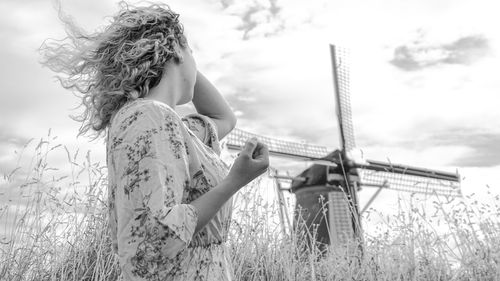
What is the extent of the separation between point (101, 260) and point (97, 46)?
2881 millimetres

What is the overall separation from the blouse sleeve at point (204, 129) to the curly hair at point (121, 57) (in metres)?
0.27

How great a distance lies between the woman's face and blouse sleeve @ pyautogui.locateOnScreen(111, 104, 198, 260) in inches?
10.3

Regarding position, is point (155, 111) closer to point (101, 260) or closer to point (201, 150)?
point (201, 150)

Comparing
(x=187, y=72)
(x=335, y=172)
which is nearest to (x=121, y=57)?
(x=187, y=72)

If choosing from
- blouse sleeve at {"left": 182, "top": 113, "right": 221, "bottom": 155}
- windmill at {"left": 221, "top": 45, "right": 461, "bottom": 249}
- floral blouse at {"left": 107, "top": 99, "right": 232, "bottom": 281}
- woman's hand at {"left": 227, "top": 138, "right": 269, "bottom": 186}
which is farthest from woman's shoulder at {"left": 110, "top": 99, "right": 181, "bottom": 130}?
windmill at {"left": 221, "top": 45, "right": 461, "bottom": 249}

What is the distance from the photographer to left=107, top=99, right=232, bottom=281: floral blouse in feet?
4.08

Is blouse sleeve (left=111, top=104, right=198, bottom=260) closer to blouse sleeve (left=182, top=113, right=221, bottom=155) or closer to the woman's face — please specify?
the woman's face

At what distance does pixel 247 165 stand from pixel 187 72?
1.26 feet

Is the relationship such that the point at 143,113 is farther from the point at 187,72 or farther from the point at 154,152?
the point at 187,72

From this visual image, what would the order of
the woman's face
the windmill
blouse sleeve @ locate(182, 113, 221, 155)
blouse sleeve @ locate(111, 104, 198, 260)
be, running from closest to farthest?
blouse sleeve @ locate(111, 104, 198, 260) < the woman's face < blouse sleeve @ locate(182, 113, 221, 155) < the windmill

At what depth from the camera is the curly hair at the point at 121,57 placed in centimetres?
150

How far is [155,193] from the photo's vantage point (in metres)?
1.23

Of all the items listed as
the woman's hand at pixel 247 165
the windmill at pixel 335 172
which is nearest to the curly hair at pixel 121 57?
the woman's hand at pixel 247 165

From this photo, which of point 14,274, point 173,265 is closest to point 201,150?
point 173,265
